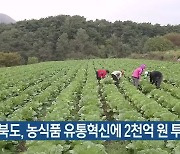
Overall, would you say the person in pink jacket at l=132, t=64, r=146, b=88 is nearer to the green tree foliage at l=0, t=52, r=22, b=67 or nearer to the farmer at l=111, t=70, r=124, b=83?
the farmer at l=111, t=70, r=124, b=83

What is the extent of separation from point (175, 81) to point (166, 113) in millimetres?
9899

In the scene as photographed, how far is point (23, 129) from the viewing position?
714 centimetres

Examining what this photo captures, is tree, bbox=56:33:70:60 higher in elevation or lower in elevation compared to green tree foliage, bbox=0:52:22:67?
higher

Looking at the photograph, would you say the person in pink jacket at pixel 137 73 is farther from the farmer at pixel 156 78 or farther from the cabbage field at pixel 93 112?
the farmer at pixel 156 78

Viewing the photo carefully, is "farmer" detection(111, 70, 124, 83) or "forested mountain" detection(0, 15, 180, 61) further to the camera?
"forested mountain" detection(0, 15, 180, 61)

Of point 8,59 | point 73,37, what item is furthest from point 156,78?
point 73,37

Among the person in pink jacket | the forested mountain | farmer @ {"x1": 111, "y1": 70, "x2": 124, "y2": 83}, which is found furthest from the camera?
the forested mountain
